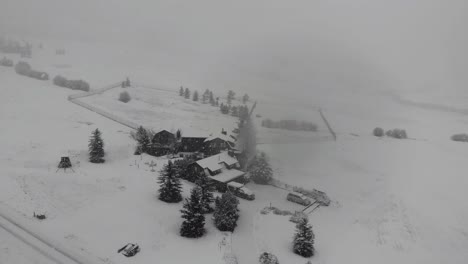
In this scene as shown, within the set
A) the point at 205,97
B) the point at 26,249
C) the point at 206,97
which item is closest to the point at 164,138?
the point at 26,249

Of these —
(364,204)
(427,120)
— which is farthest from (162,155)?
(427,120)

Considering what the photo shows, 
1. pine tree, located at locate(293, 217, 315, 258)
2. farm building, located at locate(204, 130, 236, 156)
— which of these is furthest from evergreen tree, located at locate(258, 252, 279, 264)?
farm building, located at locate(204, 130, 236, 156)

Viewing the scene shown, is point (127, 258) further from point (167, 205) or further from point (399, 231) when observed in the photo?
point (399, 231)

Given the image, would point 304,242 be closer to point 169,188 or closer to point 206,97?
point 169,188

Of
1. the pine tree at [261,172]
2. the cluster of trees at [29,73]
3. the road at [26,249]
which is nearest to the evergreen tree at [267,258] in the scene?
the road at [26,249]

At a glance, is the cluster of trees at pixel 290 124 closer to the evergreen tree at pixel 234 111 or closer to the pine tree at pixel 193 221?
the evergreen tree at pixel 234 111

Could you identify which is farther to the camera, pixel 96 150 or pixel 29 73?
pixel 29 73
